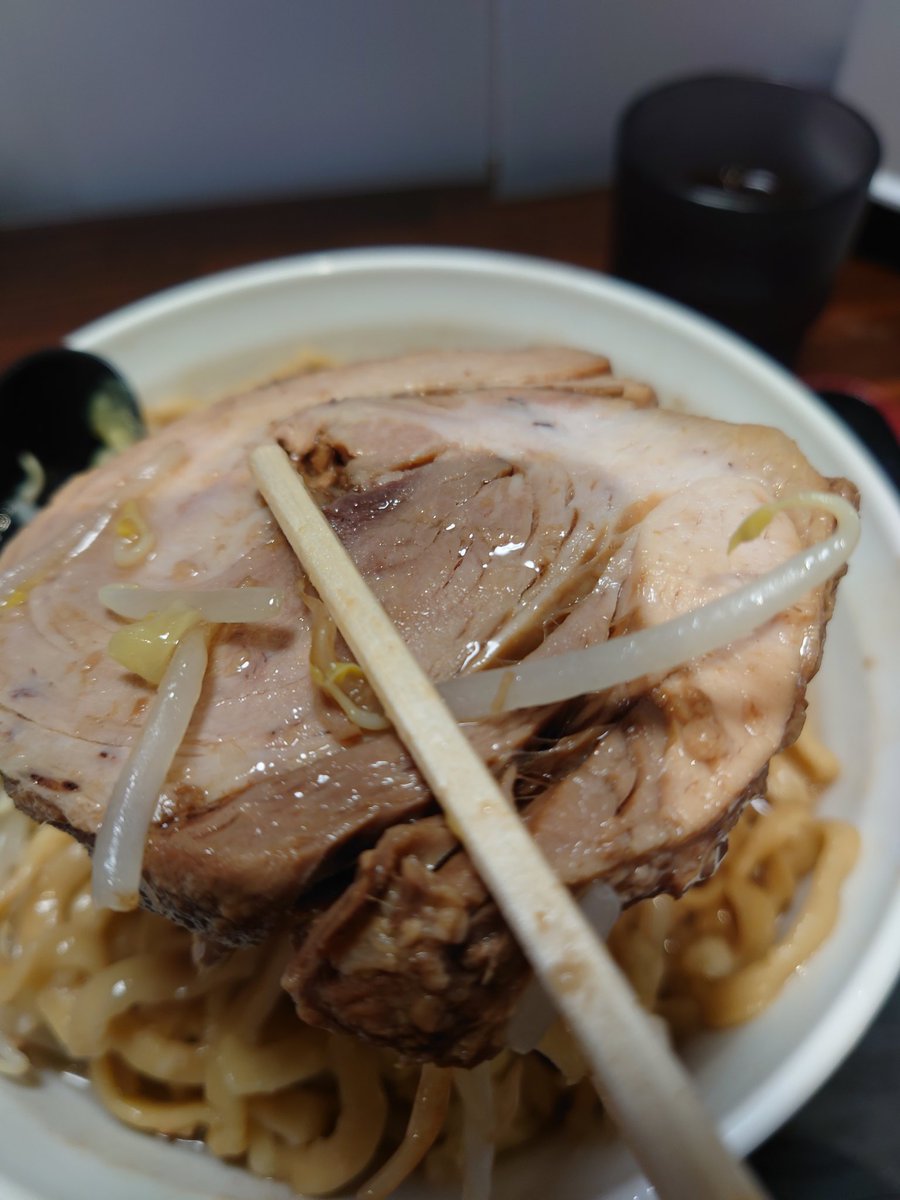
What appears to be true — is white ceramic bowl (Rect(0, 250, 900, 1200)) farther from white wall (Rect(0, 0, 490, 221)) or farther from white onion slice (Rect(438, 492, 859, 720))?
white wall (Rect(0, 0, 490, 221))

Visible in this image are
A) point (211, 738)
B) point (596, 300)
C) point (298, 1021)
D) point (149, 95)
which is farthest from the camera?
point (149, 95)

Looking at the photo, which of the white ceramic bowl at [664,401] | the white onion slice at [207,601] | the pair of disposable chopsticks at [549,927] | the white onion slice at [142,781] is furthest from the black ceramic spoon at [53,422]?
the pair of disposable chopsticks at [549,927]

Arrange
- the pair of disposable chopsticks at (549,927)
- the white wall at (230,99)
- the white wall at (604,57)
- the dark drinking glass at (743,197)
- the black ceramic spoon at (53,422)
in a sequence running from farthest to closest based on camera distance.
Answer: the white wall at (604,57), the white wall at (230,99), the dark drinking glass at (743,197), the black ceramic spoon at (53,422), the pair of disposable chopsticks at (549,927)


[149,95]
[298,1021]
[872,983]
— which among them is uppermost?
[149,95]

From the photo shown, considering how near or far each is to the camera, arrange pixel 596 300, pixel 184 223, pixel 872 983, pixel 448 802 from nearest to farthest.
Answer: pixel 448 802
pixel 872 983
pixel 596 300
pixel 184 223

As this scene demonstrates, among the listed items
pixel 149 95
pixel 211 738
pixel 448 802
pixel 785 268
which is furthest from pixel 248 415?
pixel 149 95

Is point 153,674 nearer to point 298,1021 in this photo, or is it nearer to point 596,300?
point 298,1021

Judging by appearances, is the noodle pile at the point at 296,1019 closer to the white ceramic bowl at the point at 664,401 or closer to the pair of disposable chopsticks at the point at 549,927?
the white ceramic bowl at the point at 664,401
